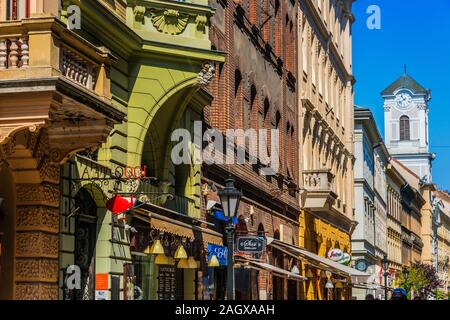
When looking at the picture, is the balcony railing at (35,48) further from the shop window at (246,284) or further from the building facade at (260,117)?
the shop window at (246,284)

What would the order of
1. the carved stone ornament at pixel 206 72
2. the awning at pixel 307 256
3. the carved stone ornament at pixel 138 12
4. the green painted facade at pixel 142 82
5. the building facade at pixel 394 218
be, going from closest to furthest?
the green painted facade at pixel 142 82 → the carved stone ornament at pixel 138 12 → the carved stone ornament at pixel 206 72 → the awning at pixel 307 256 → the building facade at pixel 394 218

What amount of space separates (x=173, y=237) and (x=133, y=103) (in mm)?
3876

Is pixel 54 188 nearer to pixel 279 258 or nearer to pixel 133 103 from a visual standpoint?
pixel 133 103

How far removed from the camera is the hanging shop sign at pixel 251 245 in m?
24.7

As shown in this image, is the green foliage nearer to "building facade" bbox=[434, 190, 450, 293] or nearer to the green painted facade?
"building facade" bbox=[434, 190, 450, 293]

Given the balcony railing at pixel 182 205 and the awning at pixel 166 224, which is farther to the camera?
the balcony railing at pixel 182 205

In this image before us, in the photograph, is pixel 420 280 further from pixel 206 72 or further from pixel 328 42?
pixel 206 72

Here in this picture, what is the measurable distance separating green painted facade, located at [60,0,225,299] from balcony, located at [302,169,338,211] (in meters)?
21.0

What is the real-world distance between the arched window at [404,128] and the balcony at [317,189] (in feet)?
381

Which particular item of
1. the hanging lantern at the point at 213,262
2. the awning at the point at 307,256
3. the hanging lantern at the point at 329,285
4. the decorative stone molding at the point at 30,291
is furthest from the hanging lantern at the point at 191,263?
the hanging lantern at the point at 329,285

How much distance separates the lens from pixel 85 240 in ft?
59.2

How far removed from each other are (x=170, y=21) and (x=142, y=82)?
1.37m

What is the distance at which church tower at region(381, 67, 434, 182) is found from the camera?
155 metres

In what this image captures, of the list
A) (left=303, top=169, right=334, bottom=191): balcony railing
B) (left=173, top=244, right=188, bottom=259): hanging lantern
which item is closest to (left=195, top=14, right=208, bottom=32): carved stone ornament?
(left=173, top=244, right=188, bottom=259): hanging lantern
